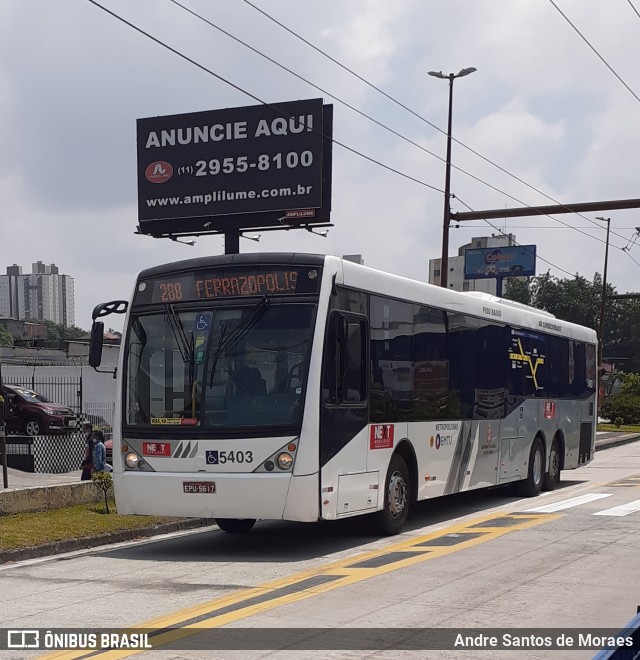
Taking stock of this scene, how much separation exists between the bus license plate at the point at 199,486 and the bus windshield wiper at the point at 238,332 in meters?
1.10

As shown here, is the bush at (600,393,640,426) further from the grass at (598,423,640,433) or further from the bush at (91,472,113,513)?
the bush at (91,472,113,513)

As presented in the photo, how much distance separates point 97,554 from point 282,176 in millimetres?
29026

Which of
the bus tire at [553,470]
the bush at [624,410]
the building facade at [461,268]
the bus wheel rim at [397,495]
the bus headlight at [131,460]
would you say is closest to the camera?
the bus headlight at [131,460]

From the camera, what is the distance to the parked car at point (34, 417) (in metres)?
35.1

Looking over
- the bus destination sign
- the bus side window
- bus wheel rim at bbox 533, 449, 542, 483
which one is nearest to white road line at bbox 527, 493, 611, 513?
bus wheel rim at bbox 533, 449, 542, 483

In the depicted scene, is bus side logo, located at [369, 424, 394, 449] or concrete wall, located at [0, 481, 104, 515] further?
concrete wall, located at [0, 481, 104, 515]

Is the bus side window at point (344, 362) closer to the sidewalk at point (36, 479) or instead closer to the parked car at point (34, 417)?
the sidewalk at point (36, 479)

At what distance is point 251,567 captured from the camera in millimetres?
11555

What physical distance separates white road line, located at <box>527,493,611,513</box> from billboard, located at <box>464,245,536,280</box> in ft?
174

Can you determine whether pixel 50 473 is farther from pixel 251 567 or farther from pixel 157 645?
pixel 157 645

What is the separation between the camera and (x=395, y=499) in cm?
1394

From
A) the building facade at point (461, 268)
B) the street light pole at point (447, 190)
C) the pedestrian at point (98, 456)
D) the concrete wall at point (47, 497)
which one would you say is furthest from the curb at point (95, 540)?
the building facade at point (461, 268)

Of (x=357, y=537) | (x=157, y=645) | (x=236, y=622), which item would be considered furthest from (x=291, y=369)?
(x=157, y=645)

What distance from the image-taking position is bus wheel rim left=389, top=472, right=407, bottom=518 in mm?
13797
